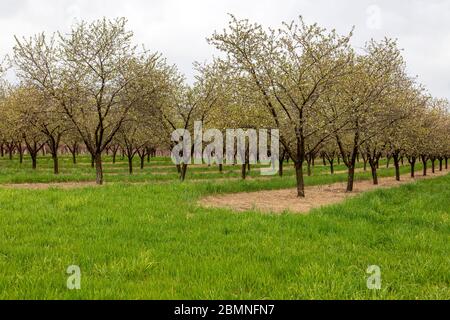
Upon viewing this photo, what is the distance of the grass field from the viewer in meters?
6.67

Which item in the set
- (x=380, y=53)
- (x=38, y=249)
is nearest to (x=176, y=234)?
(x=38, y=249)

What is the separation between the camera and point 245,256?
865 centimetres

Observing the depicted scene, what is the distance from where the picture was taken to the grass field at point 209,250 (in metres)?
6.67

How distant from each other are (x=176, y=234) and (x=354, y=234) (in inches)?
202

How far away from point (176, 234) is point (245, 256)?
8.46 feet

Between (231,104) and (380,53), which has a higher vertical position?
(380,53)

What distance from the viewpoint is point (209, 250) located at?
9031 millimetres

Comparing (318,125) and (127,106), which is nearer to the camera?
(318,125)

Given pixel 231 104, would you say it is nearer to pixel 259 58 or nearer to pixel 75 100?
pixel 259 58
